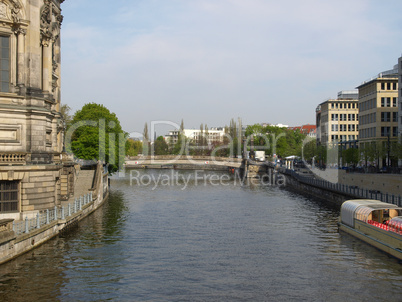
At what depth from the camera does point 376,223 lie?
31062mm

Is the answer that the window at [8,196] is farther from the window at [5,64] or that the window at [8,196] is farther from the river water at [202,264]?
the window at [5,64]

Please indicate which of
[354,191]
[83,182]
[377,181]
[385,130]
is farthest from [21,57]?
[385,130]

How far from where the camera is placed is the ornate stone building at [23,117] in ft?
102

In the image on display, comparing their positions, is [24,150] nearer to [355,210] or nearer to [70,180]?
[70,180]

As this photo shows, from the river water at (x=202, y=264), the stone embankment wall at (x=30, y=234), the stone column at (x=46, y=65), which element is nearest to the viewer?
the river water at (x=202, y=264)

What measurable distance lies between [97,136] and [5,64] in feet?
128

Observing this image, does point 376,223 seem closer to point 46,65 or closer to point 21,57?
point 21,57

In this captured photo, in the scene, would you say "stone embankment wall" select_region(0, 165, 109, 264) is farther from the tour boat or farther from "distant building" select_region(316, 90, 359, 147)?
"distant building" select_region(316, 90, 359, 147)

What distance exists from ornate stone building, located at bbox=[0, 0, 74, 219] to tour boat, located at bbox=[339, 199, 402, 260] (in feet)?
73.9

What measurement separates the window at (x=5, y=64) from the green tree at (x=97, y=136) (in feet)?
123

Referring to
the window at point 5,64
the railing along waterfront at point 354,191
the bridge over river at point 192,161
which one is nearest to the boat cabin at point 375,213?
the railing along waterfront at point 354,191

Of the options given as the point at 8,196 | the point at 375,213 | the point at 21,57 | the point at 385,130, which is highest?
the point at 21,57

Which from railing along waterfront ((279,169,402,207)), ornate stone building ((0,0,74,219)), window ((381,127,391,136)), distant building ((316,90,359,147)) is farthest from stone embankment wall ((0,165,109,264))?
distant building ((316,90,359,147))

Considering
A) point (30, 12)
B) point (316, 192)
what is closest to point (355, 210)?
point (30, 12)
